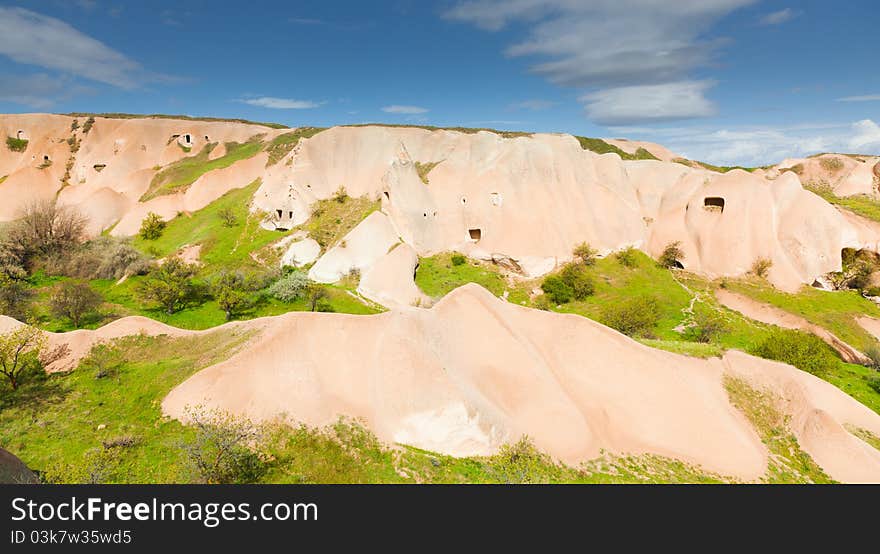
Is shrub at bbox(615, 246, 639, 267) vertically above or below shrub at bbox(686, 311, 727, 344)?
above

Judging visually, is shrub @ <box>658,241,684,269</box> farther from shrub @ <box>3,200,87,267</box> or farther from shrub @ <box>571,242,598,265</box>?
shrub @ <box>3,200,87,267</box>

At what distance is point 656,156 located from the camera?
107 meters

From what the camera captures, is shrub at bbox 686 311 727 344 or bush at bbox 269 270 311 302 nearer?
shrub at bbox 686 311 727 344

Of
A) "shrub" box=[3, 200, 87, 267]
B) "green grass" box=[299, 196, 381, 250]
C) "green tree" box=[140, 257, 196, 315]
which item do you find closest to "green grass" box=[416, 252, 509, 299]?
"green grass" box=[299, 196, 381, 250]

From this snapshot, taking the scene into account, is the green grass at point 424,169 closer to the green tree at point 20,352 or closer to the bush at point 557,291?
the bush at point 557,291

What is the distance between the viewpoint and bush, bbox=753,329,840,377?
2867 cm

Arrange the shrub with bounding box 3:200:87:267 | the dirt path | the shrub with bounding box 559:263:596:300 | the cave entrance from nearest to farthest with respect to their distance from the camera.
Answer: the dirt path → the shrub with bounding box 3:200:87:267 → the shrub with bounding box 559:263:596:300 → the cave entrance

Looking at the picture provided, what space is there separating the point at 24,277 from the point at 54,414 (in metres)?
34.1

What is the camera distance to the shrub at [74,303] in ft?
104

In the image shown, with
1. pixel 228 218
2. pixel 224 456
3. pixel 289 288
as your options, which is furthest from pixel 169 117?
pixel 224 456

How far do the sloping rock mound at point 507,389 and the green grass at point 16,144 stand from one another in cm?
9555

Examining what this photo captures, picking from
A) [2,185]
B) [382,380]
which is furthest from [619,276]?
[2,185]

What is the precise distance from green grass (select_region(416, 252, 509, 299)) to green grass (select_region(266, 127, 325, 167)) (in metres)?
35.1
